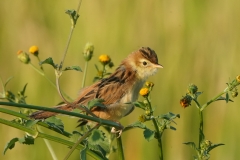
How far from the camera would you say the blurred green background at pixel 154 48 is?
5.17 m

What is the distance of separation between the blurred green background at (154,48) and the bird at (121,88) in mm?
1253

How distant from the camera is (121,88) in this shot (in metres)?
3.57

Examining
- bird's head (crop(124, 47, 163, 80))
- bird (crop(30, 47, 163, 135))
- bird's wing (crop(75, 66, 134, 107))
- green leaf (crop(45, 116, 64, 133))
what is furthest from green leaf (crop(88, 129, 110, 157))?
bird's head (crop(124, 47, 163, 80))

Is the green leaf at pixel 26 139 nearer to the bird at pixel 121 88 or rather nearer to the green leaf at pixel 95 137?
the green leaf at pixel 95 137

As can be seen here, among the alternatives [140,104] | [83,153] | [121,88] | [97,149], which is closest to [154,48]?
[121,88]

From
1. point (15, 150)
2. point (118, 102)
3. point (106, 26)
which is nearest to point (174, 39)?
point (106, 26)

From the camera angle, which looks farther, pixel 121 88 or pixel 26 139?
pixel 121 88

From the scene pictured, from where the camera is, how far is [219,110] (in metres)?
5.38

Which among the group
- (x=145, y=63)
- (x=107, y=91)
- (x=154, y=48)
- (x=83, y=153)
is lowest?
(x=83, y=153)

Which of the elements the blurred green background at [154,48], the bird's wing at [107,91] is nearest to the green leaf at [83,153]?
the bird's wing at [107,91]

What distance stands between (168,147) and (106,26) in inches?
63.8

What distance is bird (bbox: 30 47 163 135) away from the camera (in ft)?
11.0

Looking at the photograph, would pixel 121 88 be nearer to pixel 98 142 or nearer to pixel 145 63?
pixel 145 63

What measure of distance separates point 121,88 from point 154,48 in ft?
7.23
